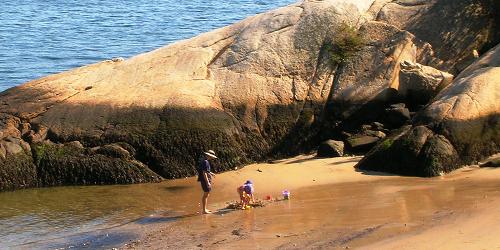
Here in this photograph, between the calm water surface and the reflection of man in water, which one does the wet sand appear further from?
the calm water surface

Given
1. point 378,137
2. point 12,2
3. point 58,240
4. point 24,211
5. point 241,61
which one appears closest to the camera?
point 58,240

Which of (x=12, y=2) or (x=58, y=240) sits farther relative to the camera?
(x=12, y=2)

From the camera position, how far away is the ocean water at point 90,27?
95.6 ft

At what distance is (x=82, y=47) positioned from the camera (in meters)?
31.4

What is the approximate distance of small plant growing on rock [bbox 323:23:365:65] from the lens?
18297 millimetres

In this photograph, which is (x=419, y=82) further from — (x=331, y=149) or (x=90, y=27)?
(x=90, y=27)

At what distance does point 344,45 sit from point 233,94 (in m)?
2.47

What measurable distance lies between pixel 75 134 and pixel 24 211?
2.29 meters

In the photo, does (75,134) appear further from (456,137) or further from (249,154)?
(456,137)

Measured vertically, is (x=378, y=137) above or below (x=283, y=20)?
below

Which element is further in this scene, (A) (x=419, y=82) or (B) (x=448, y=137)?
(A) (x=419, y=82)

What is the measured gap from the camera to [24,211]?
15523 millimetres

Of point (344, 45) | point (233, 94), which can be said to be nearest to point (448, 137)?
point (344, 45)

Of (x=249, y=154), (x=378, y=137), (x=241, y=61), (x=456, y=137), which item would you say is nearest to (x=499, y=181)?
(x=456, y=137)
